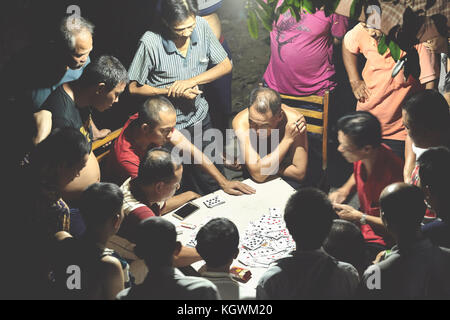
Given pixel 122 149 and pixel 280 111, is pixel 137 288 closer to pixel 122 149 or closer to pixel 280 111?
pixel 122 149

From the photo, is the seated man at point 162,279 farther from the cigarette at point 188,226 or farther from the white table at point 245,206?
the cigarette at point 188,226

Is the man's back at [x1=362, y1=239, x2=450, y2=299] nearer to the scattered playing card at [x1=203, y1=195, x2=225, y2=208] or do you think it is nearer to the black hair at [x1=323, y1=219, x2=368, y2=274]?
the black hair at [x1=323, y1=219, x2=368, y2=274]

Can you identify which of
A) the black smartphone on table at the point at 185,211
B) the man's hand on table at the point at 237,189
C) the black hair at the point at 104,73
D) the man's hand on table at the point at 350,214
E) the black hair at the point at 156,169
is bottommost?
the man's hand on table at the point at 350,214

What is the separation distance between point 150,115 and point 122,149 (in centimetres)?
34

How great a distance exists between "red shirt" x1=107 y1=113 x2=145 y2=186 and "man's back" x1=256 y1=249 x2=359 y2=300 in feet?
5.26

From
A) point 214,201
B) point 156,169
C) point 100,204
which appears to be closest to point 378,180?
point 214,201

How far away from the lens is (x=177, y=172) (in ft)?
11.1

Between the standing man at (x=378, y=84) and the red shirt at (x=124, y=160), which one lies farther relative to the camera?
the standing man at (x=378, y=84)

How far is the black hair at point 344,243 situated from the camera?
302 cm

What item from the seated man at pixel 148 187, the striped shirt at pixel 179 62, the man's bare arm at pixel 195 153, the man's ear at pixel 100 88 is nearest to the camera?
the seated man at pixel 148 187

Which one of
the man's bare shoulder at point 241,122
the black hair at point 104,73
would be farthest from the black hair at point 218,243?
the man's bare shoulder at point 241,122

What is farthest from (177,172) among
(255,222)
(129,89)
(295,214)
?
(129,89)

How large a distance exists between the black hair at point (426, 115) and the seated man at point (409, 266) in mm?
944

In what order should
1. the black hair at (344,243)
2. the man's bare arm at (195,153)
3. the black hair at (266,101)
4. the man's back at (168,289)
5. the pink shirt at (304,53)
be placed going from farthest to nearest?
the pink shirt at (304,53), the man's bare arm at (195,153), the black hair at (266,101), the black hair at (344,243), the man's back at (168,289)
